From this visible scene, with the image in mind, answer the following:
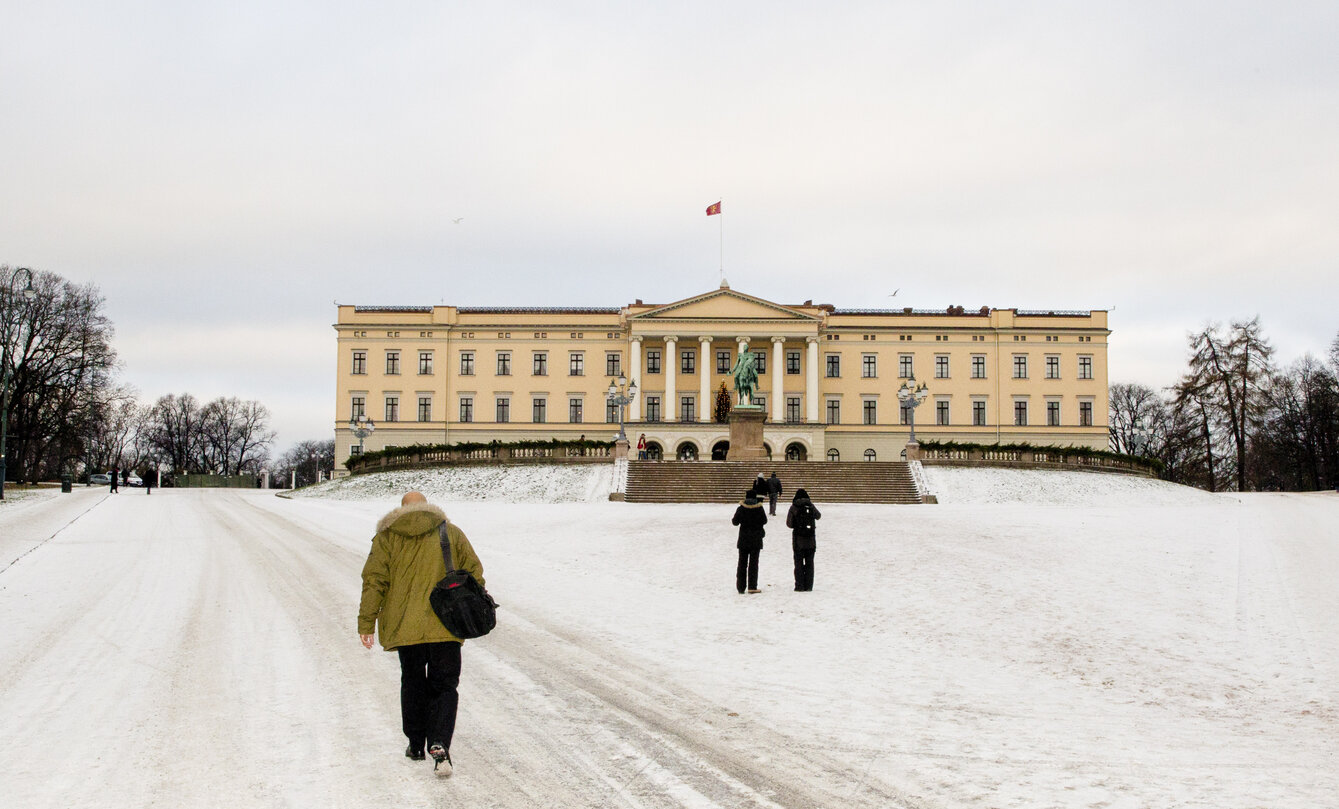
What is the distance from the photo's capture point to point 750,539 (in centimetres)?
1503

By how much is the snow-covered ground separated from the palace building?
2032 inches

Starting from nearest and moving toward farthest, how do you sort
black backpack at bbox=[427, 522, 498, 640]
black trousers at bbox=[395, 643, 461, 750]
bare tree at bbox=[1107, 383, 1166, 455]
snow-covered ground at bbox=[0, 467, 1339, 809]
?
snow-covered ground at bbox=[0, 467, 1339, 809]
black backpack at bbox=[427, 522, 498, 640]
black trousers at bbox=[395, 643, 461, 750]
bare tree at bbox=[1107, 383, 1166, 455]

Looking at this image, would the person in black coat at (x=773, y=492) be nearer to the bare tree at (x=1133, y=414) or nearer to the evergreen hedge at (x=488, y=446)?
the evergreen hedge at (x=488, y=446)

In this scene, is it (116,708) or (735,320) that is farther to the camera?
(735,320)

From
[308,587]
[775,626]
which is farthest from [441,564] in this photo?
[308,587]

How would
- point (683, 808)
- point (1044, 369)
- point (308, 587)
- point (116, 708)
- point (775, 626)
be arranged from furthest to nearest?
point (1044, 369) → point (308, 587) → point (775, 626) → point (116, 708) → point (683, 808)

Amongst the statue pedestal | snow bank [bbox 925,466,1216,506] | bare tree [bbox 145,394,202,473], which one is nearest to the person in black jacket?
snow bank [bbox 925,466,1216,506]

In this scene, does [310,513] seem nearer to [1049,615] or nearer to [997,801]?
[1049,615]

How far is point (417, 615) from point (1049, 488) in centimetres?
4313

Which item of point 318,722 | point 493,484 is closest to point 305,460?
point 493,484

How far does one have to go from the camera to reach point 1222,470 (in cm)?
8106

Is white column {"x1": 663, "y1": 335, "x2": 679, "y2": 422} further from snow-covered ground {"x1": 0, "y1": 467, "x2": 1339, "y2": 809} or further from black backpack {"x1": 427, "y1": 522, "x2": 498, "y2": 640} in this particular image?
black backpack {"x1": 427, "y1": 522, "x2": 498, "y2": 640}

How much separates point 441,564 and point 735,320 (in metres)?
63.7

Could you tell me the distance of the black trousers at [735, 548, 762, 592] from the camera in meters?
15.0
